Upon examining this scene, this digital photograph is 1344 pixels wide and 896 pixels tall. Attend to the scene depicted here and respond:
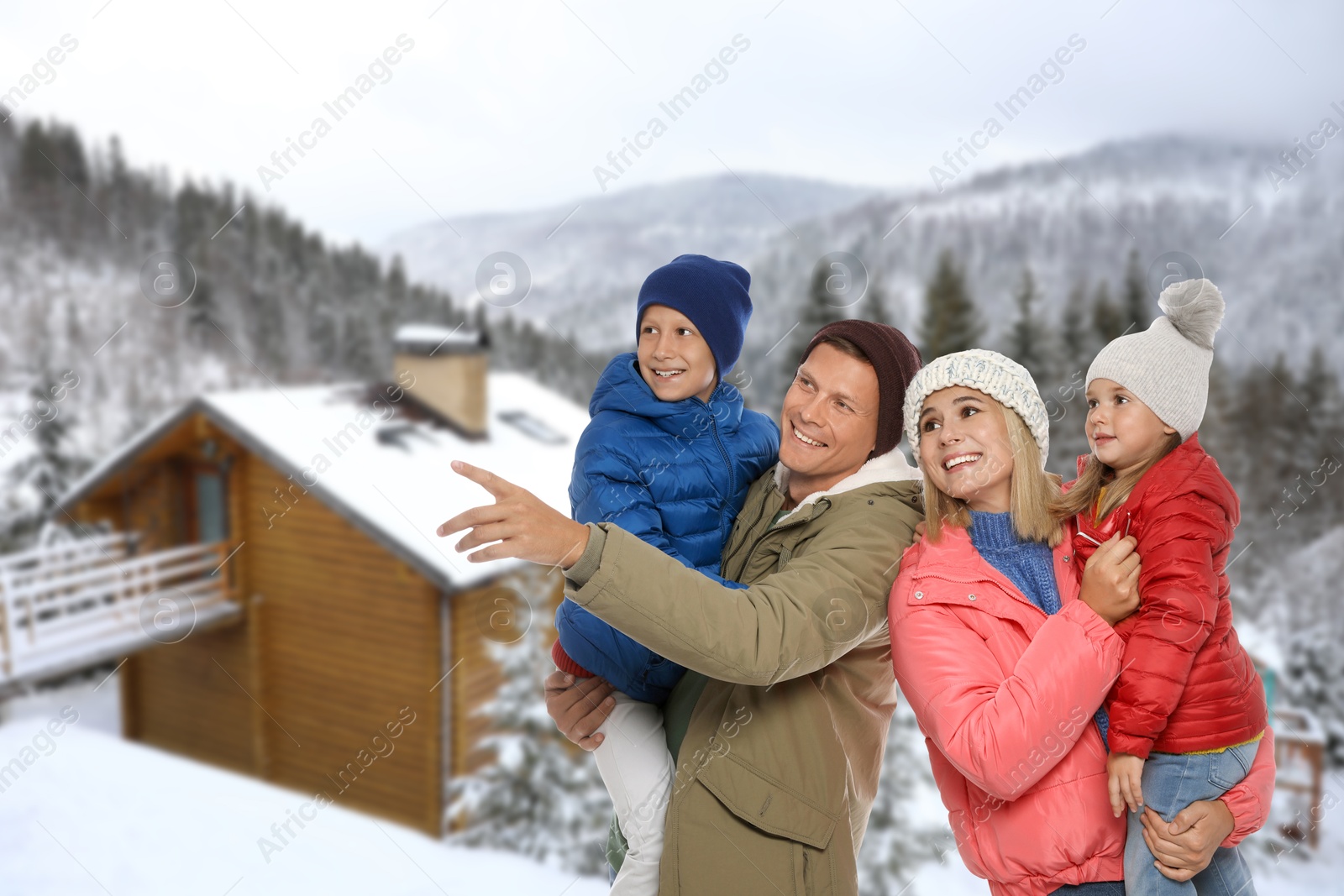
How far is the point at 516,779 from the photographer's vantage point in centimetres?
597

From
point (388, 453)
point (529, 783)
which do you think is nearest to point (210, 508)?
point (388, 453)

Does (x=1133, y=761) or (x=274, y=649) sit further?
(x=274, y=649)

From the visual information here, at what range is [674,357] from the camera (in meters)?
1.49

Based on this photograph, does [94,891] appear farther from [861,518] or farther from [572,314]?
[572,314]

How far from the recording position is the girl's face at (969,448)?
1213 millimetres

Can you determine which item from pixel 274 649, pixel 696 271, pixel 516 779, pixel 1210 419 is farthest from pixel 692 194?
pixel 696 271

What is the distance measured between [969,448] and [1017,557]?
0.16m

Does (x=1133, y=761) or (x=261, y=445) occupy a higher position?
(x=1133, y=761)

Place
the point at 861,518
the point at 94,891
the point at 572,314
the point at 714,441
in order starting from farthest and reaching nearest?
the point at 572,314 → the point at 94,891 → the point at 714,441 → the point at 861,518

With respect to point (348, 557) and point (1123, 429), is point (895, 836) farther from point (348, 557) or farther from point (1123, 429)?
point (1123, 429)

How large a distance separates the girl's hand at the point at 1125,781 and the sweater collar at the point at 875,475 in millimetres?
436

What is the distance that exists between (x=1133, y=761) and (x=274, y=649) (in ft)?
27.6

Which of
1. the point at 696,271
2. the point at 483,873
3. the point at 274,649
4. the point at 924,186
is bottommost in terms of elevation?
the point at 274,649

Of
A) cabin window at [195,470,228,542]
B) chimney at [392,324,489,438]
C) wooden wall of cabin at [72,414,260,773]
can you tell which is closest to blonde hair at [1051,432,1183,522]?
chimney at [392,324,489,438]
